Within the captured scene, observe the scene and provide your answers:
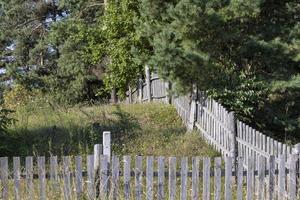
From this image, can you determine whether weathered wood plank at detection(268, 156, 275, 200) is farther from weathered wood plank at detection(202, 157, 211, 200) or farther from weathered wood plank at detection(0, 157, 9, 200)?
weathered wood plank at detection(0, 157, 9, 200)

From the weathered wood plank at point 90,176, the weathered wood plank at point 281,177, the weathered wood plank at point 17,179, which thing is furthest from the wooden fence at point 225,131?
the weathered wood plank at point 17,179

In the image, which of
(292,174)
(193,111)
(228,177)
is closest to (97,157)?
(228,177)

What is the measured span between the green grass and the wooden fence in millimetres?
297

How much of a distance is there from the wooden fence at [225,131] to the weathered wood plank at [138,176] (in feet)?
5.39

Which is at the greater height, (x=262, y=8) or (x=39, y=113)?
(x=262, y=8)

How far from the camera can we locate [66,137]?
11.9 meters

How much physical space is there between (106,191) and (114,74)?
1360 cm

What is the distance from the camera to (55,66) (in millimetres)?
37531

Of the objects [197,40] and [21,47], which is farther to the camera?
[21,47]

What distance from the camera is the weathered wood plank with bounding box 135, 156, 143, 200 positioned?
6242 millimetres

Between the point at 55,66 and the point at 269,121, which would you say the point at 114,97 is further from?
the point at 269,121

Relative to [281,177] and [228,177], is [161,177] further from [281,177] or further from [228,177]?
[281,177]

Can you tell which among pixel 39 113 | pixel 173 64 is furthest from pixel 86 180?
pixel 39 113

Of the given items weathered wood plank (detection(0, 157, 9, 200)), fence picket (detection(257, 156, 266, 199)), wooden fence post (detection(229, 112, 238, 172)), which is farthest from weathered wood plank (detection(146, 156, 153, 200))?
wooden fence post (detection(229, 112, 238, 172))
